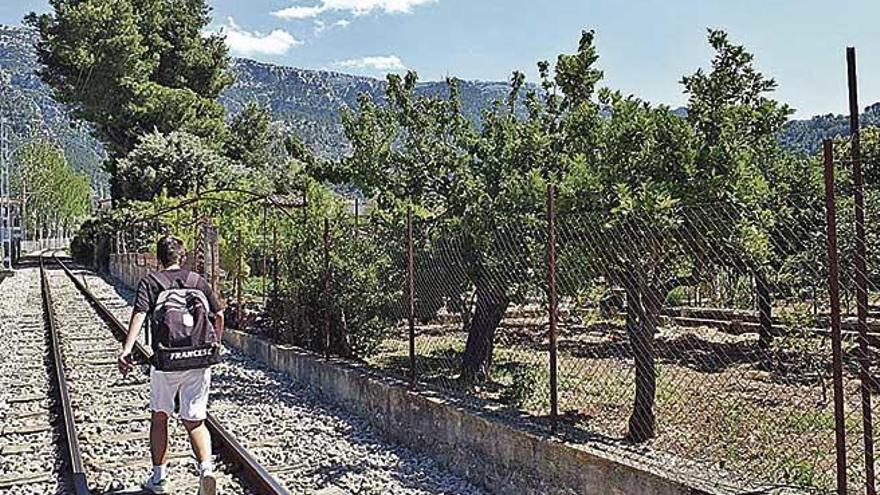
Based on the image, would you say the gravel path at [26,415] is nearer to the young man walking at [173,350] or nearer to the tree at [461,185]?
the young man walking at [173,350]

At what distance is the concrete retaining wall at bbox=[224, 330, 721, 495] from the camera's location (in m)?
5.90

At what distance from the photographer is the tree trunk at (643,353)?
26.8ft

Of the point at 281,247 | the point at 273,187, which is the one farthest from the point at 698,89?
the point at 273,187

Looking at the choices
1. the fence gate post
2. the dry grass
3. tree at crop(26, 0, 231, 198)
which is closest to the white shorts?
the dry grass

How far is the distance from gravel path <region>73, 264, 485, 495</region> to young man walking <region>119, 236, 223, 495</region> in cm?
97

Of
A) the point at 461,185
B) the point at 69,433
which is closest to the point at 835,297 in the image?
the point at 69,433

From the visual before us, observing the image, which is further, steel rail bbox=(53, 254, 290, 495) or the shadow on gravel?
the shadow on gravel

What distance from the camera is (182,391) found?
6832 mm

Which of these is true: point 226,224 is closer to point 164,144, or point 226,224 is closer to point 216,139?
point 164,144

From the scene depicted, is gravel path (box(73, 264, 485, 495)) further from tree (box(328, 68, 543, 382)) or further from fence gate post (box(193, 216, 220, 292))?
fence gate post (box(193, 216, 220, 292))

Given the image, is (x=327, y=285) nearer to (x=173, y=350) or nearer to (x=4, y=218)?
(x=173, y=350)

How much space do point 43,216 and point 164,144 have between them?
58180 mm

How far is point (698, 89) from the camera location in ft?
26.9

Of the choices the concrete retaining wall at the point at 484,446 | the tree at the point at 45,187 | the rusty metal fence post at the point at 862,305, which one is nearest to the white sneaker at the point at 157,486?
the concrete retaining wall at the point at 484,446
